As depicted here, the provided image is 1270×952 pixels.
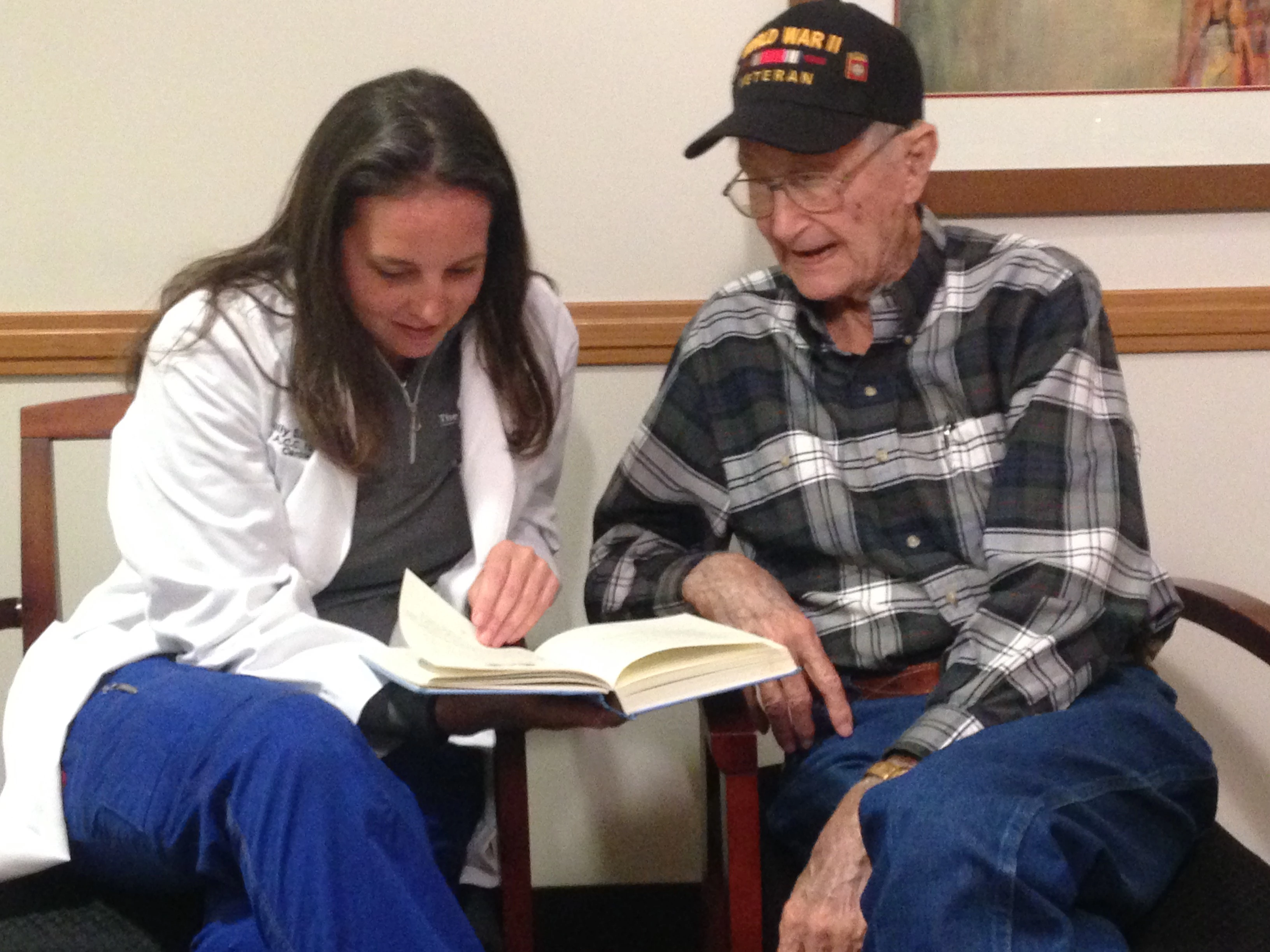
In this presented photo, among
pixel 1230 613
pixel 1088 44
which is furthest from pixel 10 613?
pixel 1088 44

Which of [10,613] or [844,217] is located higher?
[844,217]

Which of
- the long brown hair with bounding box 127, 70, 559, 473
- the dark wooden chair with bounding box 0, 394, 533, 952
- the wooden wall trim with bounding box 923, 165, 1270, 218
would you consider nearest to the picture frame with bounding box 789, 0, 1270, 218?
the wooden wall trim with bounding box 923, 165, 1270, 218


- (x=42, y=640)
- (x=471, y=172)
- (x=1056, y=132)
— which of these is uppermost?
(x=1056, y=132)

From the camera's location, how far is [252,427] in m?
1.28

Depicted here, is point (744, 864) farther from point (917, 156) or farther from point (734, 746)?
point (917, 156)

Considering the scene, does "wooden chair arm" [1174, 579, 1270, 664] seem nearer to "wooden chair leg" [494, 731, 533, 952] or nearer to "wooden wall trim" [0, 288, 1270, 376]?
"wooden wall trim" [0, 288, 1270, 376]

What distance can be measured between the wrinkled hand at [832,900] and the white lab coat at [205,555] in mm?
460

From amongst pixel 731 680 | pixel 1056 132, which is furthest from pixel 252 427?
pixel 1056 132

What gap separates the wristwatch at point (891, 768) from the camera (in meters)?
1.14

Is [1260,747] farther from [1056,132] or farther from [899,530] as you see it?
[1056,132]

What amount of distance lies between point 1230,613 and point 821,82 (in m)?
0.80

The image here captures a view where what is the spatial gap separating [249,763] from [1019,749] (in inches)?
27.5

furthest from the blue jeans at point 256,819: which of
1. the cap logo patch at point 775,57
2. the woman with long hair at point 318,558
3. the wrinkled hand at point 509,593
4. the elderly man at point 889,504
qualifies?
the cap logo patch at point 775,57

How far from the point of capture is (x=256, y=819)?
962 mm
